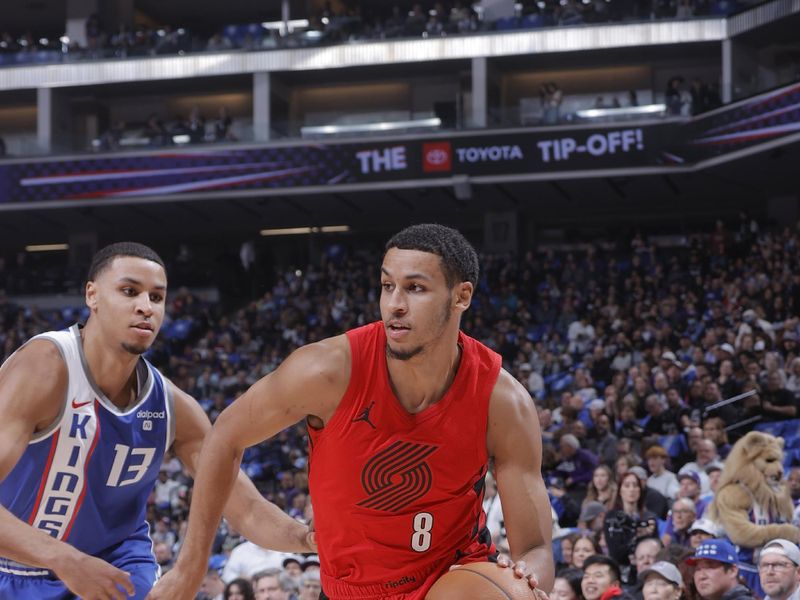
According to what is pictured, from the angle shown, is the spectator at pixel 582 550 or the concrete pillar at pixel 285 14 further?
the concrete pillar at pixel 285 14

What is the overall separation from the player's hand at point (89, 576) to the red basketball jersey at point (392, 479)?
81cm

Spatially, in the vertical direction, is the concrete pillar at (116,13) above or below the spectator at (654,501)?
above

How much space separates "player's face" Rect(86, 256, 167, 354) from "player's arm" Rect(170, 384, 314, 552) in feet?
1.36

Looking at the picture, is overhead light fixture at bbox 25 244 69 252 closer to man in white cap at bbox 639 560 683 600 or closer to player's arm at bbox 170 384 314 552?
man in white cap at bbox 639 560 683 600

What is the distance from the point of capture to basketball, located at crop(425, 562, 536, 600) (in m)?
3.71

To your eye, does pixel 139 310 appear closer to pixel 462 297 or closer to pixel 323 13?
pixel 462 297

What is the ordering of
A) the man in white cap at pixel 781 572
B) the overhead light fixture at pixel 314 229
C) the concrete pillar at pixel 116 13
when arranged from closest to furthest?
the man in white cap at pixel 781 572
the overhead light fixture at pixel 314 229
the concrete pillar at pixel 116 13

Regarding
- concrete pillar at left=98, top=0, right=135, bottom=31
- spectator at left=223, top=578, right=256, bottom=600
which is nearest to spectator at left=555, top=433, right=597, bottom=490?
spectator at left=223, top=578, right=256, bottom=600

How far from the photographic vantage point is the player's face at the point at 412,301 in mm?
3908

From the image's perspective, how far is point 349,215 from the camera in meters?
29.9

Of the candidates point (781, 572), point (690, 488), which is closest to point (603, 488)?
point (690, 488)

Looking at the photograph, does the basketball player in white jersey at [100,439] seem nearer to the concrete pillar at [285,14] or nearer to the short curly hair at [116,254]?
the short curly hair at [116,254]

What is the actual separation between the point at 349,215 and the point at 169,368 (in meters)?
7.98

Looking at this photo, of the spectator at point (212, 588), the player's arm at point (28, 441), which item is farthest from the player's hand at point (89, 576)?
the spectator at point (212, 588)
